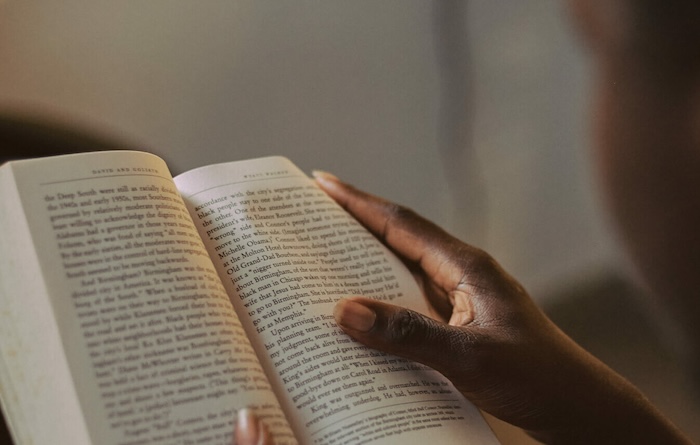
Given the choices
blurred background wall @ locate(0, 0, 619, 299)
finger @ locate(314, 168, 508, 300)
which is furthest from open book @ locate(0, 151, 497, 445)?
blurred background wall @ locate(0, 0, 619, 299)

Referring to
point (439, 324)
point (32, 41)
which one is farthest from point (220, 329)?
point (32, 41)

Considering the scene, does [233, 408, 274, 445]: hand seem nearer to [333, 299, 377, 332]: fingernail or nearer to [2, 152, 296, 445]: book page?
[2, 152, 296, 445]: book page

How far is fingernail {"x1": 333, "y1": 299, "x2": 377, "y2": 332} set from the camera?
0.63m

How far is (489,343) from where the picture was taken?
26.4 inches

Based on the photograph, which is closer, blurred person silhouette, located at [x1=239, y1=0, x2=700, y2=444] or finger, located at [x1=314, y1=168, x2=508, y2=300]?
blurred person silhouette, located at [x1=239, y1=0, x2=700, y2=444]

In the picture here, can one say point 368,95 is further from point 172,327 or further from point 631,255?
point 172,327

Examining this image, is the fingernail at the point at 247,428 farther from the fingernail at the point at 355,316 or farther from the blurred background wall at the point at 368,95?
the blurred background wall at the point at 368,95

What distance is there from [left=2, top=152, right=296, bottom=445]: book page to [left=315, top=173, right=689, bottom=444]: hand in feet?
0.35

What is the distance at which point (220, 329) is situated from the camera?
23.1 inches

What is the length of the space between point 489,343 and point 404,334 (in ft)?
0.28

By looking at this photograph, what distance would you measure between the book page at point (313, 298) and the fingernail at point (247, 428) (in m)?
0.06

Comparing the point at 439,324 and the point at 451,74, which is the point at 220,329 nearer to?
the point at 439,324

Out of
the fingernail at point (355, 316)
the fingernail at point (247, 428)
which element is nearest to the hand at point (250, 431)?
the fingernail at point (247, 428)

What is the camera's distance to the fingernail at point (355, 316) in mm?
629
